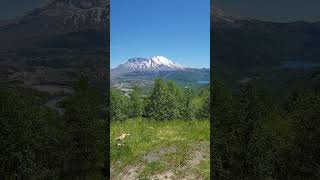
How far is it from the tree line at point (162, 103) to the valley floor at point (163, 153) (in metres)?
0.62

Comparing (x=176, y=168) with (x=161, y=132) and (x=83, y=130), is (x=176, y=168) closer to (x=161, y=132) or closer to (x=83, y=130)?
(x=161, y=132)

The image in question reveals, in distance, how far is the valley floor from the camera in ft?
36.7

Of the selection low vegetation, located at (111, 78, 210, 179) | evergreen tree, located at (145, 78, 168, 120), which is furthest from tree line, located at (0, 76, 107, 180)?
evergreen tree, located at (145, 78, 168, 120)

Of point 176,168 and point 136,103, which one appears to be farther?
point 136,103

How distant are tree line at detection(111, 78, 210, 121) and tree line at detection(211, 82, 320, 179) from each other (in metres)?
2.71

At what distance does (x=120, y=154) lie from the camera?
38.6 ft

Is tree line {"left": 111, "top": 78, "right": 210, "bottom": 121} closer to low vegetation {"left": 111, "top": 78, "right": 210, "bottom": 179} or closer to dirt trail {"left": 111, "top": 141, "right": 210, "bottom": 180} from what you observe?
low vegetation {"left": 111, "top": 78, "right": 210, "bottom": 179}

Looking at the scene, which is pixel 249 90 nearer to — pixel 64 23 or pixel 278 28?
pixel 278 28

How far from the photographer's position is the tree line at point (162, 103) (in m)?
13.6

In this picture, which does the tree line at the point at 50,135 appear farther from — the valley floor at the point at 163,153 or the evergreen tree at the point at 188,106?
the evergreen tree at the point at 188,106

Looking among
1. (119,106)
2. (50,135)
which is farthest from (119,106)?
(50,135)

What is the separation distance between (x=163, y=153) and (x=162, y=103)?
A: 2.73 meters

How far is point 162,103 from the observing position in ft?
46.4

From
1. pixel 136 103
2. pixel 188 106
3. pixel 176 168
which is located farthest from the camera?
pixel 136 103
